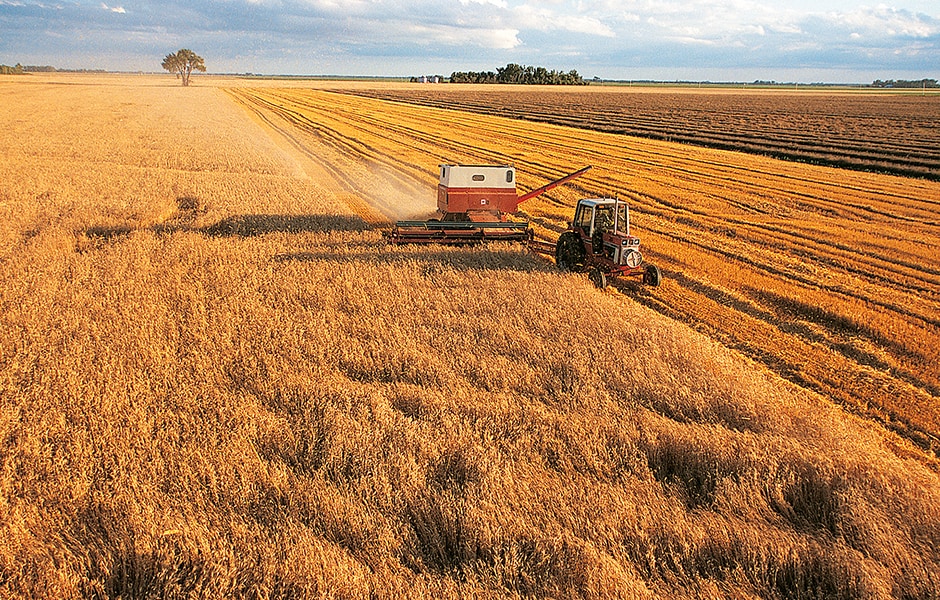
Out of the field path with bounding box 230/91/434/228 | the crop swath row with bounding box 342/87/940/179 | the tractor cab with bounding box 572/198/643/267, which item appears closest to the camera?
the tractor cab with bounding box 572/198/643/267

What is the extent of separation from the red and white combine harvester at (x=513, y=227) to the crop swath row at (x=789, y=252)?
0.84 metres

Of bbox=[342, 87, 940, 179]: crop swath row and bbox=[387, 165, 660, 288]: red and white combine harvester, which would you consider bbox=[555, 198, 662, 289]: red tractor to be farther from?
bbox=[342, 87, 940, 179]: crop swath row

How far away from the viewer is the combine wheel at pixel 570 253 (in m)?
12.6

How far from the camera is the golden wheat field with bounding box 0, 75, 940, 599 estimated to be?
4465mm

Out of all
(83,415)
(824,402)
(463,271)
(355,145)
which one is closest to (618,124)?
(355,145)

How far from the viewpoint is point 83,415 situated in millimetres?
6258

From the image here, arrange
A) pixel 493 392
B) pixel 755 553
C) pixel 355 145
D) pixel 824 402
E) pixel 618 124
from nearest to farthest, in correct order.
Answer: pixel 755 553 < pixel 493 392 < pixel 824 402 < pixel 355 145 < pixel 618 124

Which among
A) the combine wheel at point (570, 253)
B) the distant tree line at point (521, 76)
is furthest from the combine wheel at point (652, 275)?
the distant tree line at point (521, 76)

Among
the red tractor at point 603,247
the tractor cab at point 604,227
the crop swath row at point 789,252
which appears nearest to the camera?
the crop swath row at point 789,252

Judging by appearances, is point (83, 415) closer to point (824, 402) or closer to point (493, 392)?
point (493, 392)

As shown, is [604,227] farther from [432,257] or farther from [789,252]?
[789,252]

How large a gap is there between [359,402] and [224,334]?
281 cm

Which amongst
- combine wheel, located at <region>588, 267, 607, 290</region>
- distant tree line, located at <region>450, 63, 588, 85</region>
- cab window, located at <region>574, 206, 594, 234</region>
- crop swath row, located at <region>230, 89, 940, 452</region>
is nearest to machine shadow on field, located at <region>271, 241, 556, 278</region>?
combine wheel, located at <region>588, 267, 607, 290</region>

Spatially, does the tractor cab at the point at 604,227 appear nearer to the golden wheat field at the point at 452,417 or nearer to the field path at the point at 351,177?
the golden wheat field at the point at 452,417
